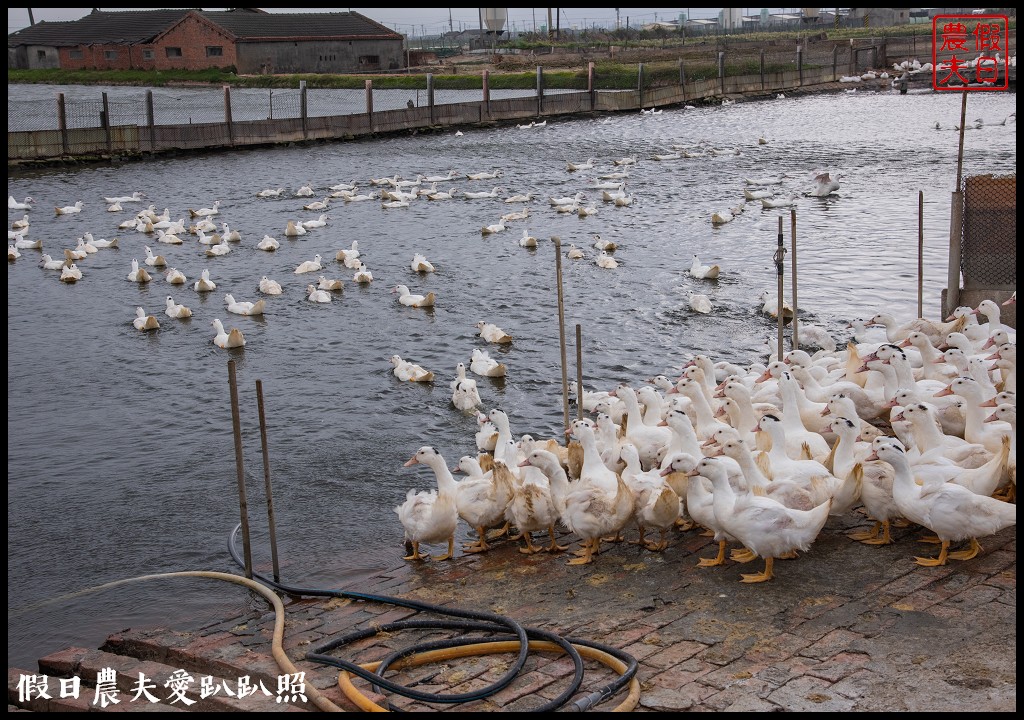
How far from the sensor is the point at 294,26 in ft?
238

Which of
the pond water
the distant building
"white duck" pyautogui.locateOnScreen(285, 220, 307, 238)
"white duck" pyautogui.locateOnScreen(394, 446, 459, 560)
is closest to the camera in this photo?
"white duck" pyautogui.locateOnScreen(394, 446, 459, 560)

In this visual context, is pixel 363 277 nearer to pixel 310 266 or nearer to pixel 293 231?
pixel 310 266

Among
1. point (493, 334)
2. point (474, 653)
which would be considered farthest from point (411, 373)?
point (474, 653)

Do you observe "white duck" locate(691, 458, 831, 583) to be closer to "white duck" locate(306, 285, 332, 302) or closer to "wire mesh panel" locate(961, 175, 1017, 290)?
"wire mesh panel" locate(961, 175, 1017, 290)

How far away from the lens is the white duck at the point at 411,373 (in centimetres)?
1571

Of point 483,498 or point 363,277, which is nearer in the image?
point 483,498

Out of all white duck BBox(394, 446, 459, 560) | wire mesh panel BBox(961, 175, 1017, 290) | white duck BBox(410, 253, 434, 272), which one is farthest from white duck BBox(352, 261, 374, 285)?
white duck BBox(394, 446, 459, 560)

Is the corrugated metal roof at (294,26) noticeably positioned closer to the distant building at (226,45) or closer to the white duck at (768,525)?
the distant building at (226,45)

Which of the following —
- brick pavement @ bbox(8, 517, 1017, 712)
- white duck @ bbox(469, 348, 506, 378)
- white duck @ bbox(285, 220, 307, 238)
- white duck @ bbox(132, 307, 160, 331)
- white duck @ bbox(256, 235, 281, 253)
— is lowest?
brick pavement @ bbox(8, 517, 1017, 712)

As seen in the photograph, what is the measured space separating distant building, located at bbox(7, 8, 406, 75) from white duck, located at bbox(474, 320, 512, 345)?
189 feet

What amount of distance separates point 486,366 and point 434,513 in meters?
6.74

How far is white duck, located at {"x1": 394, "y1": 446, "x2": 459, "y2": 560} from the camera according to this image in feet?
30.1

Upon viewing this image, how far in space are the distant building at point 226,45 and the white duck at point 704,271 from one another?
55.4m

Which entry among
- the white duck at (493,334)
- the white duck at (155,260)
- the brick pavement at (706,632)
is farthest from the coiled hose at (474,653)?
the white duck at (155,260)
